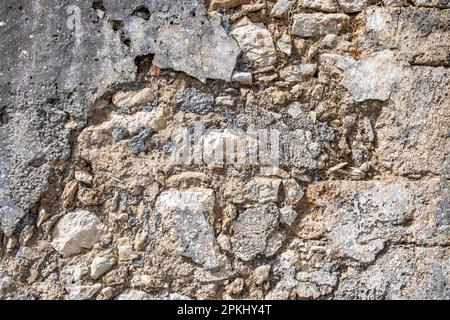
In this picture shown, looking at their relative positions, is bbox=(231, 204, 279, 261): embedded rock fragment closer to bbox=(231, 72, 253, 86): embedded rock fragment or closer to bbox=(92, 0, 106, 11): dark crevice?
bbox=(231, 72, 253, 86): embedded rock fragment

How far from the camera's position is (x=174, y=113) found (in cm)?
208

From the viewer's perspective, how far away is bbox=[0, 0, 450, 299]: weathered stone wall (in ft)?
6.64

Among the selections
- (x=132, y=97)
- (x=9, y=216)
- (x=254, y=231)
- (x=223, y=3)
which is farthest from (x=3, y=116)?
(x=254, y=231)

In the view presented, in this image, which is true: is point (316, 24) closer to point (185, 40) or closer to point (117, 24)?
point (185, 40)

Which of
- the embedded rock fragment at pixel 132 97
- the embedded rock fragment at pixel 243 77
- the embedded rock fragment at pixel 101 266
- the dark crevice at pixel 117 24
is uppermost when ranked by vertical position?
the dark crevice at pixel 117 24

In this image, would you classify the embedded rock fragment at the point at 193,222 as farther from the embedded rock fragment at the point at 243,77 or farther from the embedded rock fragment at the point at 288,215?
the embedded rock fragment at the point at 243,77

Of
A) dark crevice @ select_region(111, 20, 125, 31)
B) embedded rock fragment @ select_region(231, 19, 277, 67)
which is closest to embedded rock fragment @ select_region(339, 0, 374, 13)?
embedded rock fragment @ select_region(231, 19, 277, 67)

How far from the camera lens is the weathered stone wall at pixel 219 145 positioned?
202 cm

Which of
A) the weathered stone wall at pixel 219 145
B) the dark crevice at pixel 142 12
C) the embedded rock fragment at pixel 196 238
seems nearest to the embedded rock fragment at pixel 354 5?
the weathered stone wall at pixel 219 145

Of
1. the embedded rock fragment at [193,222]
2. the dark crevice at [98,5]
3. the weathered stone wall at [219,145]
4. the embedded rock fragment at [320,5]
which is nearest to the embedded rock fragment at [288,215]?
the weathered stone wall at [219,145]

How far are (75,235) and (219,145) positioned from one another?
645 millimetres

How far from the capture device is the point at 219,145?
206 cm

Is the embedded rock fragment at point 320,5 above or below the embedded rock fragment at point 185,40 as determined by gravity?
above

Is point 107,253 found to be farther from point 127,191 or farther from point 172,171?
point 172,171
